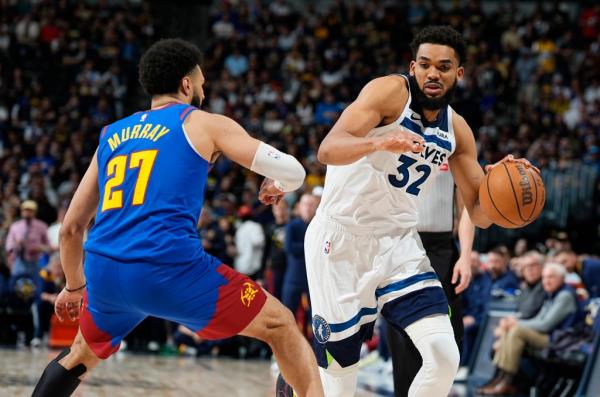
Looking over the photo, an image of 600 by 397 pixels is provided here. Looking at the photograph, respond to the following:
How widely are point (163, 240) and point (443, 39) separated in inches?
74.9

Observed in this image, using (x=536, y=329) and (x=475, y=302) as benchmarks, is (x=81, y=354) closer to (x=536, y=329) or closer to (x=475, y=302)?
(x=536, y=329)

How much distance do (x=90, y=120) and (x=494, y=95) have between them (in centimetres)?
813

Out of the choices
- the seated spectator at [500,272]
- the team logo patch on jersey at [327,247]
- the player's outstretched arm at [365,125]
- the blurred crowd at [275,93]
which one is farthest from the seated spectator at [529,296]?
the player's outstretched arm at [365,125]

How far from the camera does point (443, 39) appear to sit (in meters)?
5.09

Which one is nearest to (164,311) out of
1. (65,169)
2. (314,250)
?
(314,250)

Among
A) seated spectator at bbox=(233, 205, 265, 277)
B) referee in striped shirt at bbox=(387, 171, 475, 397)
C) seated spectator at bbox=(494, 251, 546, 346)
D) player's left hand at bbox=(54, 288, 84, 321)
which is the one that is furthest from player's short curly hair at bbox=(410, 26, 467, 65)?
seated spectator at bbox=(233, 205, 265, 277)

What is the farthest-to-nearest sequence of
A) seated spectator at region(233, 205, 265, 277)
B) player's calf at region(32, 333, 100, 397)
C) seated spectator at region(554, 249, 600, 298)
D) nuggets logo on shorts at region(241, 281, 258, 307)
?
seated spectator at region(233, 205, 265, 277) → seated spectator at region(554, 249, 600, 298) → player's calf at region(32, 333, 100, 397) → nuggets logo on shorts at region(241, 281, 258, 307)

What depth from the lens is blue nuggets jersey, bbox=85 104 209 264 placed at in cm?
413

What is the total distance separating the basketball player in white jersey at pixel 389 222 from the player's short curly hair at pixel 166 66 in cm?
85

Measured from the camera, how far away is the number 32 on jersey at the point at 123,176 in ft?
13.8

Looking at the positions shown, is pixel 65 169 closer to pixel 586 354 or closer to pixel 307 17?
pixel 307 17

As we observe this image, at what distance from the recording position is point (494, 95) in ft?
A: 66.6

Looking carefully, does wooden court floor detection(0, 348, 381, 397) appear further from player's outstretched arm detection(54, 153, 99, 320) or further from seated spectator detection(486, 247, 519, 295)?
player's outstretched arm detection(54, 153, 99, 320)

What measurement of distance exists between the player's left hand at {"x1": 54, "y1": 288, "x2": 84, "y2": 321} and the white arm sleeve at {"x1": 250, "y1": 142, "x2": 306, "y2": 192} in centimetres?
111
